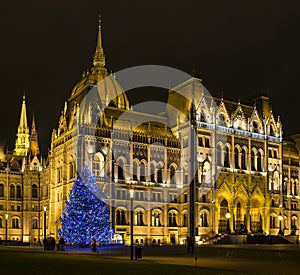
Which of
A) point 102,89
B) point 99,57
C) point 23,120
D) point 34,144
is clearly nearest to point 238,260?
point 102,89

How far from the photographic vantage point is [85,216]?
62.3 meters

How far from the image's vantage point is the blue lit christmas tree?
204ft

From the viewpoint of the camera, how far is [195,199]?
82.0m

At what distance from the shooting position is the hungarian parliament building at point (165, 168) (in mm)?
78688

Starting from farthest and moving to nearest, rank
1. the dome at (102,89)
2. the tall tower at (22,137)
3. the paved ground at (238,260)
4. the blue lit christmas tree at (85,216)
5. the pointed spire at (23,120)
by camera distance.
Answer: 1. the pointed spire at (23,120)
2. the tall tower at (22,137)
3. the dome at (102,89)
4. the blue lit christmas tree at (85,216)
5. the paved ground at (238,260)

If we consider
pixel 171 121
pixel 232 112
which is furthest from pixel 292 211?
pixel 171 121

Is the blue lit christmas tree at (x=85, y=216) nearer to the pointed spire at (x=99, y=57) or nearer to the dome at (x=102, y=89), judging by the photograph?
the dome at (x=102, y=89)

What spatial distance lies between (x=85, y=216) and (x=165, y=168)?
24002 mm

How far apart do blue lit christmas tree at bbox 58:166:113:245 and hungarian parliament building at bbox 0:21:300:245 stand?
469 inches

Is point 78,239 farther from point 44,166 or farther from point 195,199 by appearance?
point 44,166

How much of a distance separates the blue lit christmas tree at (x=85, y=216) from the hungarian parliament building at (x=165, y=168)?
11900 mm

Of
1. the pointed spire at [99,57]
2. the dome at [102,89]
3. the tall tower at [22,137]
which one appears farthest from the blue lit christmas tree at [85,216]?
the tall tower at [22,137]

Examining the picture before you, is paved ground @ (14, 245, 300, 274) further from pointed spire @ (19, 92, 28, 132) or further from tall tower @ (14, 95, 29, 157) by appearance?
pointed spire @ (19, 92, 28, 132)

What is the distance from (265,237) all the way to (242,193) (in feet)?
39.4
